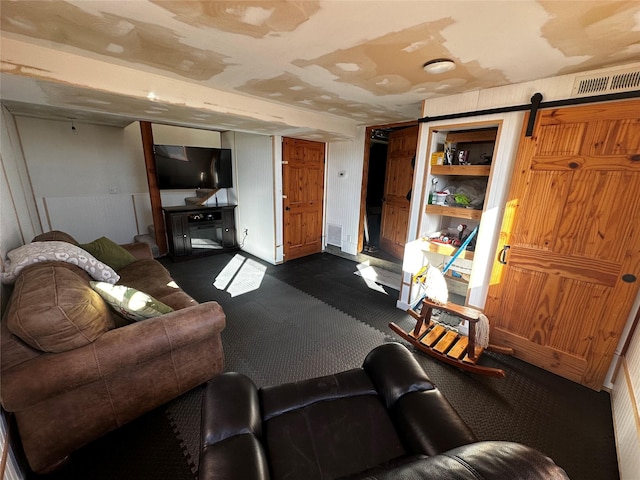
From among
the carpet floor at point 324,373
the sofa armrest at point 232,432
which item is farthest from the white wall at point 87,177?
the sofa armrest at point 232,432

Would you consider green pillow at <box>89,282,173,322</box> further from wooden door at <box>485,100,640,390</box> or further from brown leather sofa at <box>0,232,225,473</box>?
wooden door at <box>485,100,640,390</box>

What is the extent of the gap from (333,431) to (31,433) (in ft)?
4.56

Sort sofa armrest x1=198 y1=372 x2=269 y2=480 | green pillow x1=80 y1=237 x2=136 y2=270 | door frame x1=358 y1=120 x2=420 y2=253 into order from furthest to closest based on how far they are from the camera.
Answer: door frame x1=358 y1=120 x2=420 y2=253, green pillow x1=80 y1=237 x2=136 y2=270, sofa armrest x1=198 y1=372 x2=269 y2=480

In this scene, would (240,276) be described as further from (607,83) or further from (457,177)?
(607,83)

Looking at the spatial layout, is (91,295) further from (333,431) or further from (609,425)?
(609,425)

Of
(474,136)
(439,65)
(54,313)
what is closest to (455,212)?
(474,136)

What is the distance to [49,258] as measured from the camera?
160cm

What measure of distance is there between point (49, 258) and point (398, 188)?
4.00 metres

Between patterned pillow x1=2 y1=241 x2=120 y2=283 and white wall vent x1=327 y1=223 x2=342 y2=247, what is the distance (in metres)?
3.29

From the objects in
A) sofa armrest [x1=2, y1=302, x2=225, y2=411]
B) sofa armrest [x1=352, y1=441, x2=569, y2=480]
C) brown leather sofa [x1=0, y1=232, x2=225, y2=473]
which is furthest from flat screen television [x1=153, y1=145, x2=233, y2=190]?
sofa armrest [x1=352, y1=441, x2=569, y2=480]

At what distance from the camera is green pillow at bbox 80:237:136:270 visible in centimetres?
247

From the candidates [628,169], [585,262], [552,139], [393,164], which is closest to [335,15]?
[552,139]

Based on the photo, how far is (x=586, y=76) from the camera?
1.65 meters

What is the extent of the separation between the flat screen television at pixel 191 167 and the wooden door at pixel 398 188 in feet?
9.37
